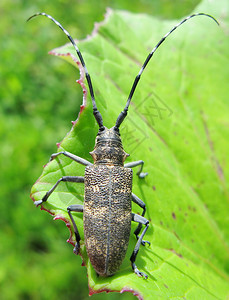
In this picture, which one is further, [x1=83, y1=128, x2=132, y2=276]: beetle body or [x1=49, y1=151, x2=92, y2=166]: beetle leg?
[x1=49, y1=151, x2=92, y2=166]: beetle leg

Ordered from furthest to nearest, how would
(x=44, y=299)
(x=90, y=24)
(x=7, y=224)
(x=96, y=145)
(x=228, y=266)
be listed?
(x=90, y=24), (x=7, y=224), (x=44, y=299), (x=228, y=266), (x=96, y=145)

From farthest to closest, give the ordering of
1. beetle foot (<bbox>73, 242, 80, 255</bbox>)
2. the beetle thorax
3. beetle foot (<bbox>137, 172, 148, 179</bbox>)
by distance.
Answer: beetle foot (<bbox>137, 172, 148, 179</bbox>) < the beetle thorax < beetle foot (<bbox>73, 242, 80, 255</bbox>)

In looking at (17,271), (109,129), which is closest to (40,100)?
A: (17,271)

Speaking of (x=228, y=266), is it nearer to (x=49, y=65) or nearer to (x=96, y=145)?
(x=96, y=145)

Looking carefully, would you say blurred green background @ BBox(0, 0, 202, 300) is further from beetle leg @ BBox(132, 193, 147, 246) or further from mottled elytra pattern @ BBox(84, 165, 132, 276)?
mottled elytra pattern @ BBox(84, 165, 132, 276)

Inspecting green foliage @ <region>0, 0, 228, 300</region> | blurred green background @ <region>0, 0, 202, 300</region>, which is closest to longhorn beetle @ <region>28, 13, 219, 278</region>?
green foliage @ <region>0, 0, 228, 300</region>

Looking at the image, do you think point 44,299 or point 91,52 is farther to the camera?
point 44,299
